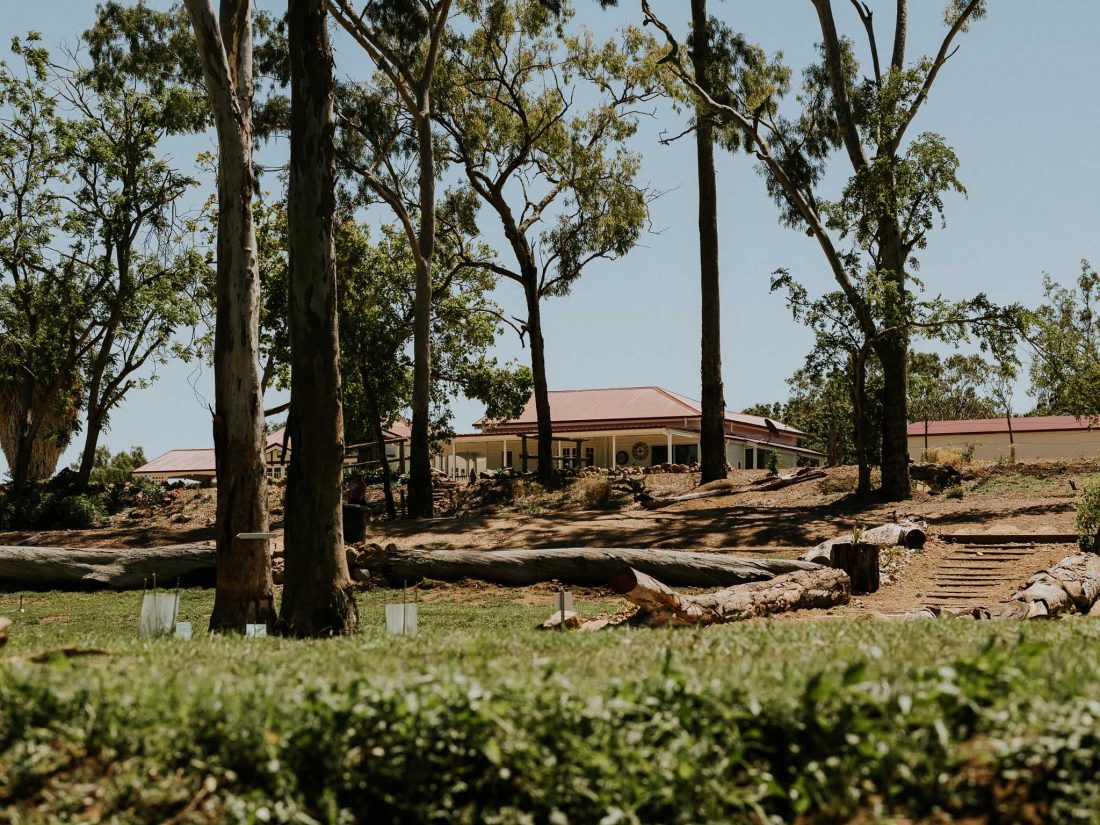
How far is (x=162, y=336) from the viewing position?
114 feet

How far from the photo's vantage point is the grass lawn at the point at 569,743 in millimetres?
3941

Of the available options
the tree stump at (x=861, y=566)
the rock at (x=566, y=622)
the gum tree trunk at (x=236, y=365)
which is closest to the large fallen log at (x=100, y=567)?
the rock at (x=566, y=622)

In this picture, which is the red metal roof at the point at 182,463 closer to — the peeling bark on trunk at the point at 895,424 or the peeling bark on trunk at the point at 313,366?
the peeling bark on trunk at the point at 895,424

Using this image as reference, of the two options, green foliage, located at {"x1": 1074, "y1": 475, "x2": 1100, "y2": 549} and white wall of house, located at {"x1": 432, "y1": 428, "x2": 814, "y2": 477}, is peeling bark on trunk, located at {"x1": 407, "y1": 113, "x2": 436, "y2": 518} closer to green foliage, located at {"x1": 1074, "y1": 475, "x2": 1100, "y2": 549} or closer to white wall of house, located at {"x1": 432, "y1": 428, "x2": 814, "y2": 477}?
green foliage, located at {"x1": 1074, "y1": 475, "x2": 1100, "y2": 549}

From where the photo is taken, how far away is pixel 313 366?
33.2 ft

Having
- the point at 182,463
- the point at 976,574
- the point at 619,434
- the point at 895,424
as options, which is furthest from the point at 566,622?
the point at 182,463

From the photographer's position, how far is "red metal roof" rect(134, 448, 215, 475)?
2447 inches

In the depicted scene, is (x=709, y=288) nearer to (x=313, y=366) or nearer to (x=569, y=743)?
(x=313, y=366)

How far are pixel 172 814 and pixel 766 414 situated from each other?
250 ft

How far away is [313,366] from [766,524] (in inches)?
548

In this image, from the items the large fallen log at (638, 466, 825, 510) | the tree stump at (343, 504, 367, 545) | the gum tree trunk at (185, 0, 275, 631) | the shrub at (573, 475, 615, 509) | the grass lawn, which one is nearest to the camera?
the grass lawn

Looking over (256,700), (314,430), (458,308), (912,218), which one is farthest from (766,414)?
(256,700)

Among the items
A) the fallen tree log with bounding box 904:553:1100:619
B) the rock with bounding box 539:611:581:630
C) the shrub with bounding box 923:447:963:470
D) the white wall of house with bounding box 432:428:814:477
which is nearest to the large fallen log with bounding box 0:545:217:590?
the rock with bounding box 539:611:581:630

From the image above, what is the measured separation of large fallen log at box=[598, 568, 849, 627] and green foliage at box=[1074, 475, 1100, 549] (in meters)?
4.61
